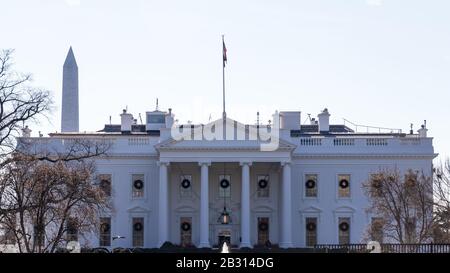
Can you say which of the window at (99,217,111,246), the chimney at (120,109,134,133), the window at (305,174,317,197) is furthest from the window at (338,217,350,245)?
the chimney at (120,109,134,133)

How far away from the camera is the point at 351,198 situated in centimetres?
6412

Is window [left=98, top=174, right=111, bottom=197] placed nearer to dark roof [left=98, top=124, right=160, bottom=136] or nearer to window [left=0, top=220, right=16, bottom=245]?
dark roof [left=98, top=124, right=160, bottom=136]

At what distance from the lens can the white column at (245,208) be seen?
61.8m

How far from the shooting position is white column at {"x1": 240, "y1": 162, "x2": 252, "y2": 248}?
203 ft

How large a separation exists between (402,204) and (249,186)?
14257 mm

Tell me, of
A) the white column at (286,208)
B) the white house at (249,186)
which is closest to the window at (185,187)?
the white house at (249,186)

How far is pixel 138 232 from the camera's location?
Answer: 63.9m

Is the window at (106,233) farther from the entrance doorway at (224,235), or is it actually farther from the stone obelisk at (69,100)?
the stone obelisk at (69,100)

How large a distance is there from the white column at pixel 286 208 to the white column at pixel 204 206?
214 inches

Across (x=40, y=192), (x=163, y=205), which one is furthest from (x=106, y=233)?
(x=40, y=192)

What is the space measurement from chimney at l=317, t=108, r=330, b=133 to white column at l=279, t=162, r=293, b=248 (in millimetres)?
8408

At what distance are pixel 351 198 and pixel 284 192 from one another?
5875 millimetres
